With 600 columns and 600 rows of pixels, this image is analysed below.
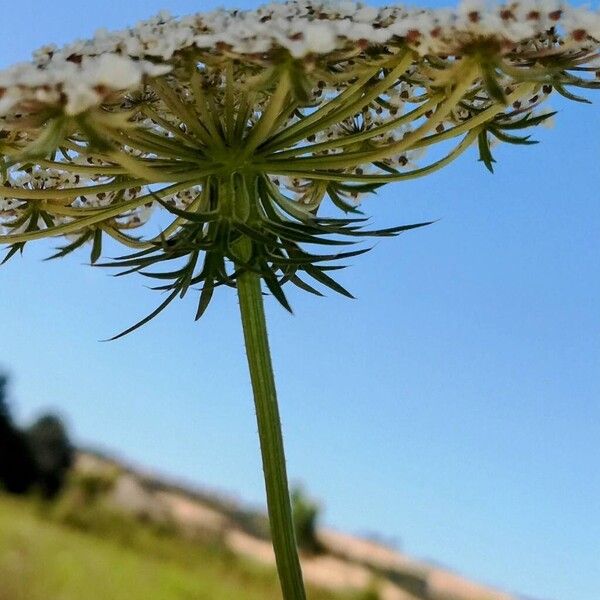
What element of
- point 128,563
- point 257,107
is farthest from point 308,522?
point 257,107

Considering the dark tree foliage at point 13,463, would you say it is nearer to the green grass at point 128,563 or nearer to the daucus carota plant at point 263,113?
the green grass at point 128,563

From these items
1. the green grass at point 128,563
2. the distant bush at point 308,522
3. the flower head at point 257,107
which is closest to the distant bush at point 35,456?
the green grass at point 128,563

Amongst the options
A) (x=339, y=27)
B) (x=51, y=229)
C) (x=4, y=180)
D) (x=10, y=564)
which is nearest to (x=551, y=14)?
(x=339, y=27)

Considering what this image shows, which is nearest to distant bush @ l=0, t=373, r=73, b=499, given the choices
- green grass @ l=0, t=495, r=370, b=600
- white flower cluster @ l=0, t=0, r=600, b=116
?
green grass @ l=0, t=495, r=370, b=600

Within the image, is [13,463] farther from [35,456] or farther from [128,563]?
[128,563]

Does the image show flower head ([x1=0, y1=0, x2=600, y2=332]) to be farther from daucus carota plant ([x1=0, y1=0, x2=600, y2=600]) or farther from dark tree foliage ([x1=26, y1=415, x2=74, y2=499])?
dark tree foliage ([x1=26, y1=415, x2=74, y2=499])

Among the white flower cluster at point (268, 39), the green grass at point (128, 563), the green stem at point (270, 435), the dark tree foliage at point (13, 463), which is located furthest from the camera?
the dark tree foliage at point (13, 463)

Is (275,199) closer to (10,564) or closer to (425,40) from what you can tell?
(425,40)
